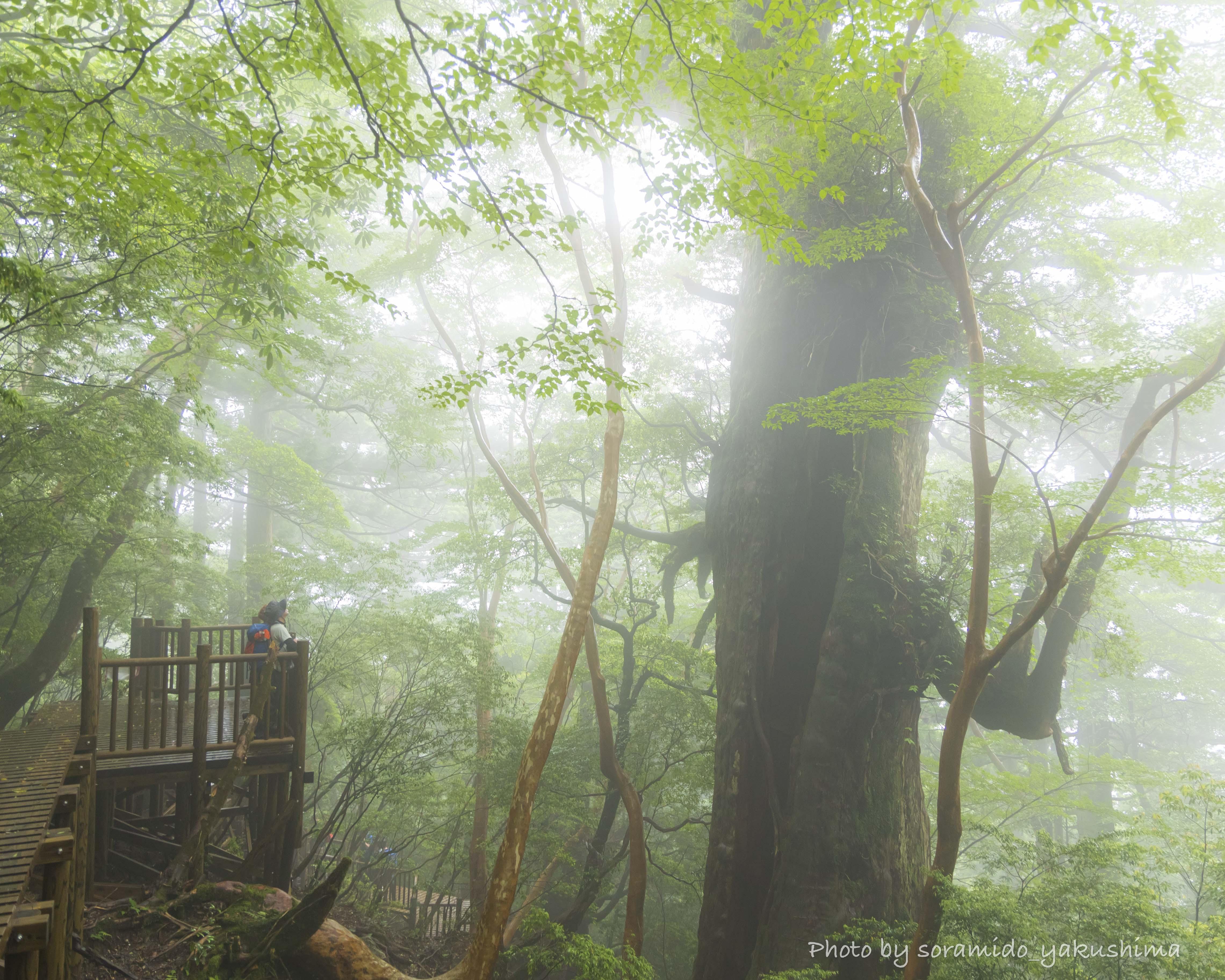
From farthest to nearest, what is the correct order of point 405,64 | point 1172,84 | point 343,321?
point 343,321 → point 1172,84 → point 405,64

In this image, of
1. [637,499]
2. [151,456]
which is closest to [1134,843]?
[151,456]

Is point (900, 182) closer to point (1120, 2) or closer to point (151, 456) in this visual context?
point (1120, 2)

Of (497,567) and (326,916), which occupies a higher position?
(497,567)

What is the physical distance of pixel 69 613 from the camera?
772 centimetres

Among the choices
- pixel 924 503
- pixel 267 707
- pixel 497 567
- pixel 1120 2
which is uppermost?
pixel 1120 2

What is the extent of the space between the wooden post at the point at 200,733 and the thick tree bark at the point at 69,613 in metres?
3.36

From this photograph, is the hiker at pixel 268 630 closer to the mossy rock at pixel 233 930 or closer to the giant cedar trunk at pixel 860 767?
the mossy rock at pixel 233 930

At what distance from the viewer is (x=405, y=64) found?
377 centimetres

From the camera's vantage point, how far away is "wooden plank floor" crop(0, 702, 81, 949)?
7.88 feet

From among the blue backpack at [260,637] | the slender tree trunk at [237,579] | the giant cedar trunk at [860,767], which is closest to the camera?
the giant cedar trunk at [860,767]

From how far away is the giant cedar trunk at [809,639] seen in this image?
573 cm

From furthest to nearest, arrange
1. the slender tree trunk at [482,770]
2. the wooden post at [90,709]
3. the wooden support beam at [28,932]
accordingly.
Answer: the slender tree trunk at [482,770]
the wooden post at [90,709]
the wooden support beam at [28,932]

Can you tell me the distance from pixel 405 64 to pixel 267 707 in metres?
4.77

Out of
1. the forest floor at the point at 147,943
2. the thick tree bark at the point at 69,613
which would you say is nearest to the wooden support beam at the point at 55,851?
the forest floor at the point at 147,943
